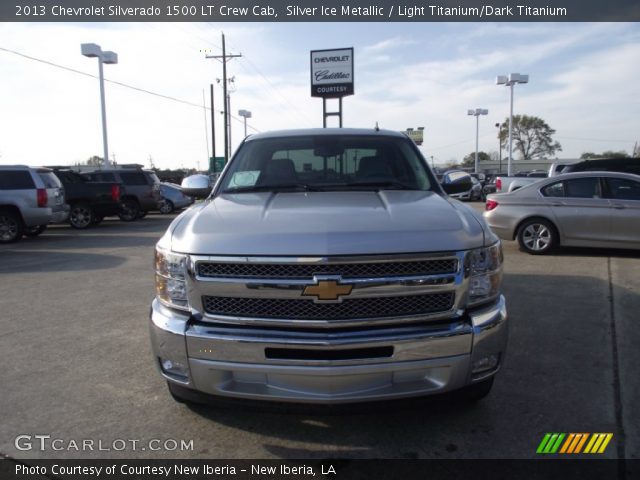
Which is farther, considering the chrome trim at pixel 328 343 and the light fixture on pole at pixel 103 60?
the light fixture on pole at pixel 103 60

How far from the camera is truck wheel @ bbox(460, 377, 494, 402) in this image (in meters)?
2.81

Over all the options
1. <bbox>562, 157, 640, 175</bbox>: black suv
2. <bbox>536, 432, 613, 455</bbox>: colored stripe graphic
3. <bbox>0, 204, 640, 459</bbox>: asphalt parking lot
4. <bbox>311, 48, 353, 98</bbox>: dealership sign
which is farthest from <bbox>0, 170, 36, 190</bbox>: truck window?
<bbox>311, 48, 353, 98</bbox>: dealership sign

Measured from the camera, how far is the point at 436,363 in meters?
2.60

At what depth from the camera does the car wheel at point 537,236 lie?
902 centimetres

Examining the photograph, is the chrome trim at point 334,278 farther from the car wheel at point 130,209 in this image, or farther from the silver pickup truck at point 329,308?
the car wheel at point 130,209

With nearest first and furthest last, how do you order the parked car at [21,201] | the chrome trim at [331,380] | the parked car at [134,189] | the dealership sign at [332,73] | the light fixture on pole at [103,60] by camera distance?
1. the chrome trim at [331,380]
2. the parked car at [21,201]
3. the parked car at [134,189]
4. the light fixture on pole at [103,60]
5. the dealership sign at [332,73]

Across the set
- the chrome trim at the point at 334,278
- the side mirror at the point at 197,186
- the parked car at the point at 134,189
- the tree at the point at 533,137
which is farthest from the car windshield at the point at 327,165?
the tree at the point at 533,137

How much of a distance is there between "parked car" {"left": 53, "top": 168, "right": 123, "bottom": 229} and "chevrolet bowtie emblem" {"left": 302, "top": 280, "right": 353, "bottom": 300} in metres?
14.8

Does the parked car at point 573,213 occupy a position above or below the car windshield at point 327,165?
below

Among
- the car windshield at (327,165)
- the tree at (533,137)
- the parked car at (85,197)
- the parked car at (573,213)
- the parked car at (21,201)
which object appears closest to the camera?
the car windshield at (327,165)

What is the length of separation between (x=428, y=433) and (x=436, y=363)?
69 cm

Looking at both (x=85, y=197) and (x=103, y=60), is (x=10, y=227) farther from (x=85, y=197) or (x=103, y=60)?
(x=103, y=60)

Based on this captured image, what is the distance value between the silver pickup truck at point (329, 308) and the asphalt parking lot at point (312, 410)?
0.78ft

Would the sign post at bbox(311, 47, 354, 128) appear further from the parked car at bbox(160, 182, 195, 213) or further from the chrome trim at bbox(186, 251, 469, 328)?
the chrome trim at bbox(186, 251, 469, 328)
